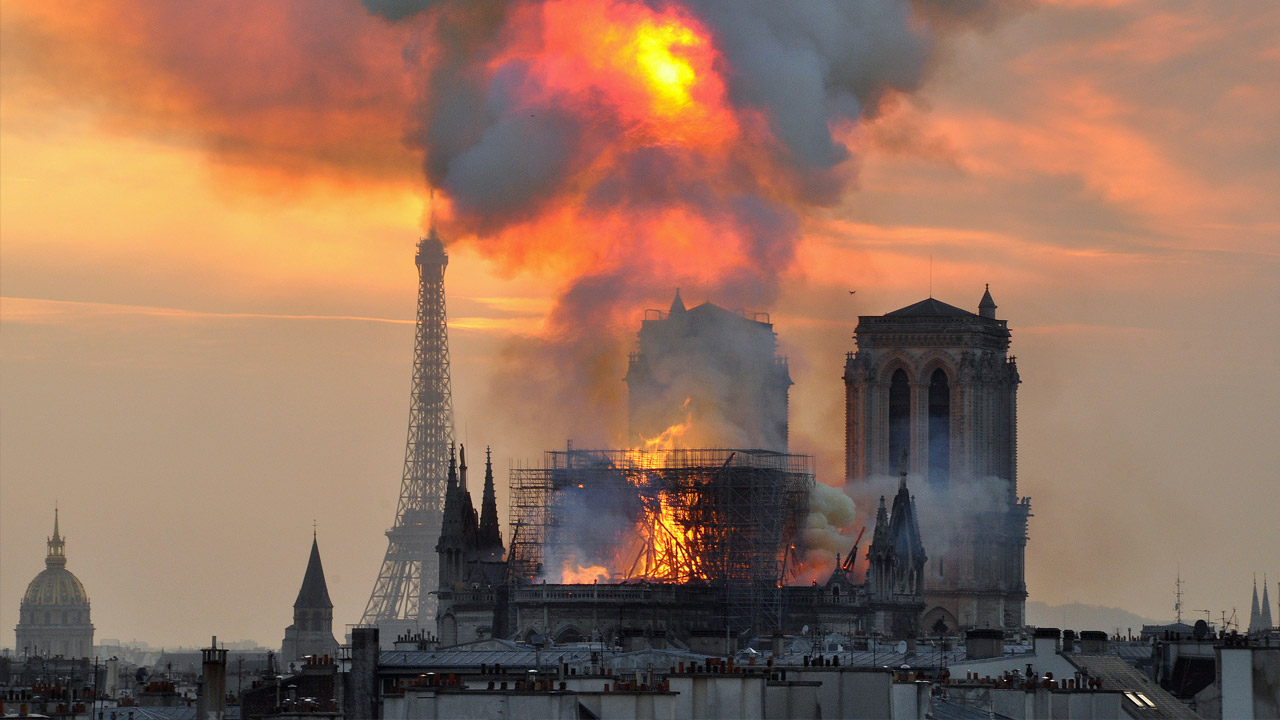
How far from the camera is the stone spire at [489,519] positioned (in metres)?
149

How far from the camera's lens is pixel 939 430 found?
566 ft

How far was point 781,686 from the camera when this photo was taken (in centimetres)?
6138

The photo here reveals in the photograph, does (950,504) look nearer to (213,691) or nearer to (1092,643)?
(1092,643)

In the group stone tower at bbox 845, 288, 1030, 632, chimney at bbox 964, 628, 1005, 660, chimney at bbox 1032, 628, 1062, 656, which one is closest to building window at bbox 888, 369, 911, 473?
stone tower at bbox 845, 288, 1030, 632

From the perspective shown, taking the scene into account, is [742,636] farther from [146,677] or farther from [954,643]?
[146,677]

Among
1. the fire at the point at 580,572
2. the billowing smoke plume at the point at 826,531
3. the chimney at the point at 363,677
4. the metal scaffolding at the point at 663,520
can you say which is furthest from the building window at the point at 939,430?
the chimney at the point at 363,677

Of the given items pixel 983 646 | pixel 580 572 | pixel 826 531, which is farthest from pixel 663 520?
pixel 983 646

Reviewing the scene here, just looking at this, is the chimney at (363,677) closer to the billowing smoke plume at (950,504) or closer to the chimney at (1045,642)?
the chimney at (1045,642)

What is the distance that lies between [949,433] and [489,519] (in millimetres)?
31118

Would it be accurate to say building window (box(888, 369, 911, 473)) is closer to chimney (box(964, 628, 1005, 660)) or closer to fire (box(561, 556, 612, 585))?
fire (box(561, 556, 612, 585))

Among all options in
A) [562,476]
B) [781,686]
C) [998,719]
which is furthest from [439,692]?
[562,476]

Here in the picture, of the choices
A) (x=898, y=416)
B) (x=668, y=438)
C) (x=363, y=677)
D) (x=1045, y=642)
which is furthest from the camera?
(x=898, y=416)

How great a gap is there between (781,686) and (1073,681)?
10749mm

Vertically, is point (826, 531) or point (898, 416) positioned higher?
point (898, 416)
